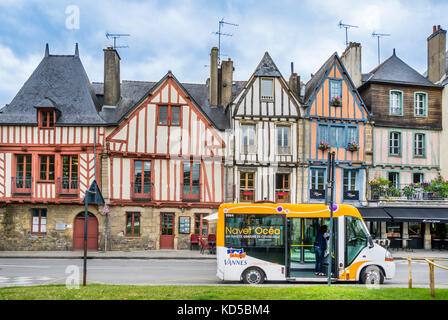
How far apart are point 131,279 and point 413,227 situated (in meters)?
17.4

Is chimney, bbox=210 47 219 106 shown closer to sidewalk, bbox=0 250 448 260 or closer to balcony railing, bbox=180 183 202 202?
balcony railing, bbox=180 183 202 202

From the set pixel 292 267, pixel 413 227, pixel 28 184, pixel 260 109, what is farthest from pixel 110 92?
pixel 413 227

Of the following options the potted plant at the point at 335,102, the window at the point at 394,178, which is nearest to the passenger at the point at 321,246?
the potted plant at the point at 335,102

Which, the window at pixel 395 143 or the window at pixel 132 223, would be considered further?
the window at pixel 395 143

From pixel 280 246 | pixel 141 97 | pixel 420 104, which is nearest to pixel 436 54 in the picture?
pixel 420 104

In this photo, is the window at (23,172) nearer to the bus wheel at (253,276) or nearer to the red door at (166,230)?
the red door at (166,230)

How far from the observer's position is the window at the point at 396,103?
2423 cm

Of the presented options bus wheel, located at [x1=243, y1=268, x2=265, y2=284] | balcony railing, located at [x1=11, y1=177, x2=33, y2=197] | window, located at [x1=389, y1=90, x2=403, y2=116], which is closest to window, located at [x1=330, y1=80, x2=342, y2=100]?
window, located at [x1=389, y1=90, x2=403, y2=116]

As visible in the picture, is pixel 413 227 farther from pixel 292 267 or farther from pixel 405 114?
pixel 292 267

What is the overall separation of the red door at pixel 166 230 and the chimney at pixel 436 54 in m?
17.1

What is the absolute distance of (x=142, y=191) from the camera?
69.9 ft

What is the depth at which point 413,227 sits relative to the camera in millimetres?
23234

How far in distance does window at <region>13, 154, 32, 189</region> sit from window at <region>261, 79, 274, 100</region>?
12267 millimetres

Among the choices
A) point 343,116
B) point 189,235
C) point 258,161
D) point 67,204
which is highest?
point 343,116
